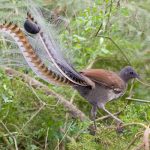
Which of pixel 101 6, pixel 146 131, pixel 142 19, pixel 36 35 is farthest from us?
pixel 142 19

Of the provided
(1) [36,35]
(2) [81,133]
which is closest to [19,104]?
(2) [81,133]

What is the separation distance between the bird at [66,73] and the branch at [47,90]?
0.38 feet

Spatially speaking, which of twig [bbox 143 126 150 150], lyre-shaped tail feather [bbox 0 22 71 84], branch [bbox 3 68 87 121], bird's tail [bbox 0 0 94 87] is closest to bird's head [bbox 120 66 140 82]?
branch [bbox 3 68 87 121]

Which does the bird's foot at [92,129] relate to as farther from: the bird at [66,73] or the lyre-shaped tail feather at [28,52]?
the lyre-shaped tail feather at [28,52]

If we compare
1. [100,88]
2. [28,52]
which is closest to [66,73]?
[28,52]

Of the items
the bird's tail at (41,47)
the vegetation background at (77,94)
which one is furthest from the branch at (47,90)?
the bird's tail at (41,47)

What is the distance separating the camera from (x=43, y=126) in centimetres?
470

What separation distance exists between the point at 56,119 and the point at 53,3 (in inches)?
92.5

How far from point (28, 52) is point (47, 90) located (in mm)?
1303

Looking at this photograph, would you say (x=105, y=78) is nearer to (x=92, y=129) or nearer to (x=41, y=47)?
(x=92, y=129)

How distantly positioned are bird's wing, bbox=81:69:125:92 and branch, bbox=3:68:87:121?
0.98ft

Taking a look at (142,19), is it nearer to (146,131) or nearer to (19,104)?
(19,104)

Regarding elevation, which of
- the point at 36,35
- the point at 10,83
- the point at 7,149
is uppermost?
the point at 36,35

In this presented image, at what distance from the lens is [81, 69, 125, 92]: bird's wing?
4732mm
